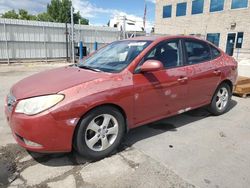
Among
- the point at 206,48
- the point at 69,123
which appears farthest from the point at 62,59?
the point at 69,123

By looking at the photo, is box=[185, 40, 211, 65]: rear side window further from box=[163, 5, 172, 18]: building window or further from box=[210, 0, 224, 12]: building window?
box=[163, 5, 172, 18]: building window

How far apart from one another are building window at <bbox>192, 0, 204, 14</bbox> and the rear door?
2097 cm

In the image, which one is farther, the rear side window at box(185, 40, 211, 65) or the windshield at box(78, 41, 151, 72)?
the rear side window at box(185, 40, 211, 65)

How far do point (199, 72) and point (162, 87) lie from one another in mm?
935

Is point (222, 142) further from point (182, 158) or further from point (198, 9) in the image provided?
point (198, 9)

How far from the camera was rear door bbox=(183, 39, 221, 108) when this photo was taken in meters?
3.81

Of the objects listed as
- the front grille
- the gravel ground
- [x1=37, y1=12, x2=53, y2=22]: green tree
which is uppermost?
[x1=37, y1=12, x2=53, y2=22]: green tree

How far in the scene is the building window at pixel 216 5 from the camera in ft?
68.5

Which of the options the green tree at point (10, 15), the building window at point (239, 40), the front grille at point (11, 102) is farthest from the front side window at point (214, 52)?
the green tree at point (10, 15)

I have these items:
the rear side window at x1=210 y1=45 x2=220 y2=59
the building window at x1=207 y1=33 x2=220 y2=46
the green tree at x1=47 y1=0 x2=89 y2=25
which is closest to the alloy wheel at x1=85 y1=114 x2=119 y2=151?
the rear side window at x1=210 y1=45 x2=220 y2=59

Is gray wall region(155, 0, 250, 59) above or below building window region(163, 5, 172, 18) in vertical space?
below

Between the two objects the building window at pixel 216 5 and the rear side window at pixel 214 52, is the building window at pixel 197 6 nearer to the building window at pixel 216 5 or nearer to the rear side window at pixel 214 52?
the building window at pixel 216 5

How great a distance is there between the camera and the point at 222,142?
11.4 feet

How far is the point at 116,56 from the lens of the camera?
353cm
